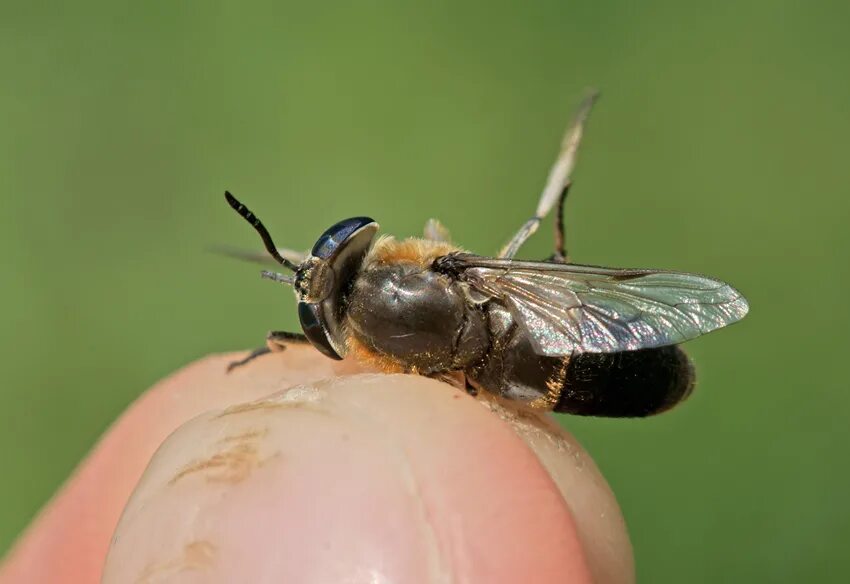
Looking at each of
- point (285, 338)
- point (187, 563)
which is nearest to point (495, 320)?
point (285, 338)

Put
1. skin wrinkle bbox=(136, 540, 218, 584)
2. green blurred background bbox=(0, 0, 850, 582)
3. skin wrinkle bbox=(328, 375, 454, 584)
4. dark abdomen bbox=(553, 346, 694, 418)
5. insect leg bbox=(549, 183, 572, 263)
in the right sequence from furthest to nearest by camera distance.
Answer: green blurred background bbox=(0, 0, 850, 582) → insect leg bbox=(549, 183, 572, 263) → dark abdomen bbox=(553, 346, 694, 418) → skin wrinkle bbox=(136, 540, 218, 584) → skin wrinkle bbox=(328, 375, 454, 584)

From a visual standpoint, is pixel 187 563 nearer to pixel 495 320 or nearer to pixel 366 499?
pixel 366 499

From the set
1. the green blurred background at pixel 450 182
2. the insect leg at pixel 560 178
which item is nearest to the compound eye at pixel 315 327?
the insect leg at pixel 560 178

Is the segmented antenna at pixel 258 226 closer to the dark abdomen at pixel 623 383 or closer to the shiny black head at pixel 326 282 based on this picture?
the shiny black head at pixel 326 282

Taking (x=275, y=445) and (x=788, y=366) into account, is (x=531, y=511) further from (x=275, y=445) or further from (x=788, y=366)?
(x=788, y=366)

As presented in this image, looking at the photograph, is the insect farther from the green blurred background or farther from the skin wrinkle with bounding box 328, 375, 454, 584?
the green blurred background

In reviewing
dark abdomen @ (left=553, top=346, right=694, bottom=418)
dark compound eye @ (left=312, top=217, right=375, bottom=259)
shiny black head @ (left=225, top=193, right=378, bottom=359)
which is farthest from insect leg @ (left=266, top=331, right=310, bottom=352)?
dark abdomen @ (left=553, top=346, right=694, bottom=418)
